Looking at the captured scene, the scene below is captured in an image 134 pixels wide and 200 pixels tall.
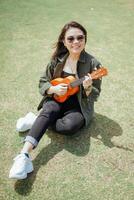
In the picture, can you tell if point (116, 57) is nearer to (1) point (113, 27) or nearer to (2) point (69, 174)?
(1) point (113, 27)

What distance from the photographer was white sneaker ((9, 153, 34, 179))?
3188mm

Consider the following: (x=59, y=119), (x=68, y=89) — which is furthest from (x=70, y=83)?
(x=59, y=119)

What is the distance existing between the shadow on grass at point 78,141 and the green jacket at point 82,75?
0.20 meters

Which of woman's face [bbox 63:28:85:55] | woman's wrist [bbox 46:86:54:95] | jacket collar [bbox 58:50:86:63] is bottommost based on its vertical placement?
woman's wrist [bbox 46:86:54:95]

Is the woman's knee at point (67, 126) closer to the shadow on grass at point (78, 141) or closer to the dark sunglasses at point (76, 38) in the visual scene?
the shadow on grass at point (78, 141)

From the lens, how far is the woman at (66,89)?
3.71m

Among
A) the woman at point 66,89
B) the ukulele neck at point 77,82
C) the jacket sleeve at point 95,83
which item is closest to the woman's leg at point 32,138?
the woman at point 66,89

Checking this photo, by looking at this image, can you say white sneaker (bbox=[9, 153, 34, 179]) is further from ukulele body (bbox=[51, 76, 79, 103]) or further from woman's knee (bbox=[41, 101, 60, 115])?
ukulele body (bbox=[51, 76, 79, 103])

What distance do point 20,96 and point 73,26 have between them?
5.25 ft

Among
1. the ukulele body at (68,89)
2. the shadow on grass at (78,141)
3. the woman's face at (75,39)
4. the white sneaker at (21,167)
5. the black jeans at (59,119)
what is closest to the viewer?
the white sneaker at (21,167)

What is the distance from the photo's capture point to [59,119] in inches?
154

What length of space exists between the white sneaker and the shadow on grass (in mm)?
110

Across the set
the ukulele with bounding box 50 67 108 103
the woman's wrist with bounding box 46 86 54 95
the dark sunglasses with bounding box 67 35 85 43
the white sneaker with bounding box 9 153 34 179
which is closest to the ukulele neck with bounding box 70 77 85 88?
the ukulele with bounding box 50 67 108 103

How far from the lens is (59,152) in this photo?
3725mm
